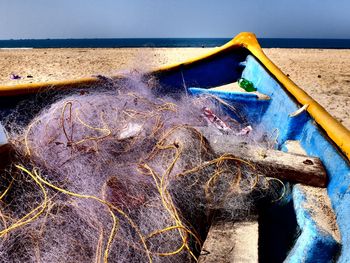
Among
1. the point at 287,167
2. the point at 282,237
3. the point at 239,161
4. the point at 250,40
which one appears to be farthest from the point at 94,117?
the point at 250,40

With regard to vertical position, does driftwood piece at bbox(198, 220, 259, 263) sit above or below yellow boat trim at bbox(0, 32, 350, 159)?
below

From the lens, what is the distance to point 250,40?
15.4 ft

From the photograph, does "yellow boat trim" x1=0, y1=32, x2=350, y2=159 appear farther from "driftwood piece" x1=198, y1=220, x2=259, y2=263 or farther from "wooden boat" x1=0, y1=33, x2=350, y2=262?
"driftwood piece" x1=198, y1=220, x2=259, y2=263

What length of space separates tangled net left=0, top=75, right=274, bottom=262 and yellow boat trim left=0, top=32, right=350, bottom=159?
572mm

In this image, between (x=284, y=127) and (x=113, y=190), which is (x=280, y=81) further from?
(x=113, y=190)

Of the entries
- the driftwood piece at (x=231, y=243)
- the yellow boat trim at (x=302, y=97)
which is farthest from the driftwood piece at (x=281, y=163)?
the driftwood piece at (x=231, y=243)

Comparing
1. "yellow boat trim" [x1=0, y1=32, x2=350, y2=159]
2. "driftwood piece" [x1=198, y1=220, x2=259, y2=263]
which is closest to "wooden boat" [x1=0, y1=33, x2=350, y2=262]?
"yellow boat trim" [x1=0, y1=32, x2=350, y2=159]

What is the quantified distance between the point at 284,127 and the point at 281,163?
0.92 m

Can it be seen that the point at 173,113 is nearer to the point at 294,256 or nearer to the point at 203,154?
the point at 203,154

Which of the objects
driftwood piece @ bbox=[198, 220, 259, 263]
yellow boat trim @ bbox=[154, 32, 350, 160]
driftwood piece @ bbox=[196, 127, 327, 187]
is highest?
yellow boat trim @ bbox=[154, 32, 350, 160]

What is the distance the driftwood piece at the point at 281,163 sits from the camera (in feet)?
6.28

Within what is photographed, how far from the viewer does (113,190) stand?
5.55 feet

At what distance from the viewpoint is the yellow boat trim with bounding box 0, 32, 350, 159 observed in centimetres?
190

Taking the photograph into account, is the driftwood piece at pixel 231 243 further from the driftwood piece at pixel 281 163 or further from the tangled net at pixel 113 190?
the driftwood piece at pixel 281 163
